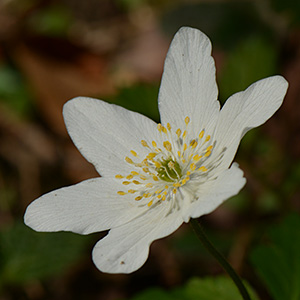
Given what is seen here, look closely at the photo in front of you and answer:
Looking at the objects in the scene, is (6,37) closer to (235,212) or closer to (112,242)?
(235,212)

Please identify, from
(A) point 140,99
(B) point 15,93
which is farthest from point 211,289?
(B) point 15,93

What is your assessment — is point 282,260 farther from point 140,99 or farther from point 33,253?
point 33,253

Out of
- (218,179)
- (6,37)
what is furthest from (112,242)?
(6,37)

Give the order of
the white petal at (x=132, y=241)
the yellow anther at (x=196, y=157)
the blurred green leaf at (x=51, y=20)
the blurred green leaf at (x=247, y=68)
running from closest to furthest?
the white petal at (x=132, y=241) → the yellow anther at (x=196, y=157) → the blurred green leaf at (x=247, y=68) → the blurred green leaf at (x=51, y=20)

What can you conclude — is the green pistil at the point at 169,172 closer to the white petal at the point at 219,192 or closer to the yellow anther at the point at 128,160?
the yellow anther at the point at 128,160

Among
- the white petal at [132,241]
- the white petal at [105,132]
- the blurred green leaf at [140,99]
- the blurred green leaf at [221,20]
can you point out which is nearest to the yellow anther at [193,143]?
the white petal at [105,132]
